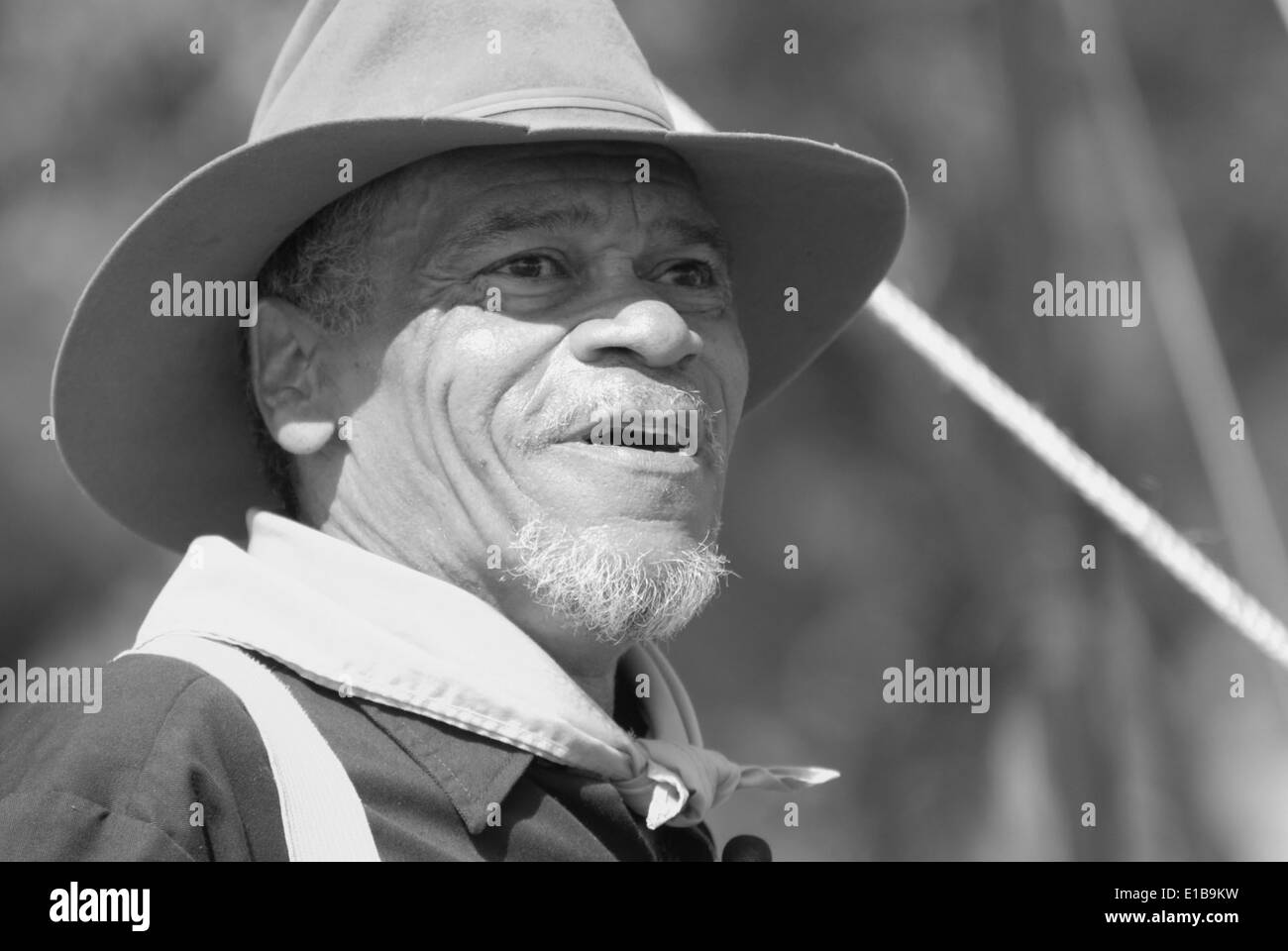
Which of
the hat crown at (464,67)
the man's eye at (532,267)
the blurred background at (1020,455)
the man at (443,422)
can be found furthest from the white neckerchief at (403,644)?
the blurred background at (1020,455)

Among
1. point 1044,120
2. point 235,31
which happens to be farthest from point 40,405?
point 1044,120

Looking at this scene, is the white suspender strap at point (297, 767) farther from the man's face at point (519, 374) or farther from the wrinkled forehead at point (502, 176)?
the wrinkled forehead at point (502, 176)

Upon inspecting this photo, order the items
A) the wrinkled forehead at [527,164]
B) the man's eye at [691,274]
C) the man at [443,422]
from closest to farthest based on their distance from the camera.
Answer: the man at [443,422] → the wrinkled forehead at [527,164] → the man's eye at [691,274]

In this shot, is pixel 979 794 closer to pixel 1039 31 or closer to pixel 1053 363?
pixel 1053 363

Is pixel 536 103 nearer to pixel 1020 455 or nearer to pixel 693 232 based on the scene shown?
pixel 693 232

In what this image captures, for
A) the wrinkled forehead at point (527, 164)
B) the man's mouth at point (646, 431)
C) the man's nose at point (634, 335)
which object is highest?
the wrinkled forehead at point (527, 164)

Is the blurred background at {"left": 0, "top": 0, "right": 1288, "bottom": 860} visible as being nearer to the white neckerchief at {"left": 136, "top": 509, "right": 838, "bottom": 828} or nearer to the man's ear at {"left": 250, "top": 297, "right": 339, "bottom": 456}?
the man's ear at {"left": 250, "top": 297, "right": 339, "bottom": 456}

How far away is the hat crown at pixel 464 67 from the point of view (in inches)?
84.9

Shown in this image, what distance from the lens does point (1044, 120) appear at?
3996mm

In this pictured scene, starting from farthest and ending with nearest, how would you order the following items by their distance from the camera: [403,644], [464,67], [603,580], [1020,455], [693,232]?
[1020,455], [693,232], [464,67], [603,580], [403,644]

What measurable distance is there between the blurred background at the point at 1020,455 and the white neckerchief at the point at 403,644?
1.82 metres

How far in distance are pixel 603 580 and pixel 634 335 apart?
0.30 meters

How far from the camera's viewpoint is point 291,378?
225cm

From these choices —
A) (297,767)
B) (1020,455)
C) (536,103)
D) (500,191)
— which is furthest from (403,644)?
(1020,455)
